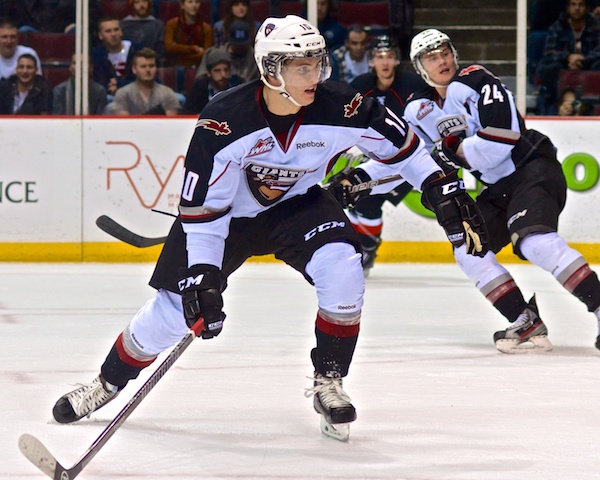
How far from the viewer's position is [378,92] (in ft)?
19.3

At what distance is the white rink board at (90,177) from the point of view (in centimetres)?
638

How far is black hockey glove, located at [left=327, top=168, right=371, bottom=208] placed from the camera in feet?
12.2

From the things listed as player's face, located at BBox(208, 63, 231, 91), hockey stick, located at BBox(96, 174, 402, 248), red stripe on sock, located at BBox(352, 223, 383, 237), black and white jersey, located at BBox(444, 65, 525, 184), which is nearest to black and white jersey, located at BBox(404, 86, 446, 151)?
black and white jersey, located at BBox(444, 65, 525, 184)

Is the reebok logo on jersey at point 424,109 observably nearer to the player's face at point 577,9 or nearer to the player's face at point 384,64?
the player's face at point 384,64

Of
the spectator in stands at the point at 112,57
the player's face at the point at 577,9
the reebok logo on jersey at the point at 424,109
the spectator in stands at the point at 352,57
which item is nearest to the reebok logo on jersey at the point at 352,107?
the reebok logo on jersey at the point at 424,109

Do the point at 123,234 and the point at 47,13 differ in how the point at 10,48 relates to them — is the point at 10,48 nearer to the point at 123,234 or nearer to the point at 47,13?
the point at 47,13

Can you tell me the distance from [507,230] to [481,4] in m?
2.98

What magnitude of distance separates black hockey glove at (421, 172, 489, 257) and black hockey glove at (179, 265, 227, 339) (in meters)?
0.57

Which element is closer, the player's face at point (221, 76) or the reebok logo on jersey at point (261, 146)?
the reebok logo on jersey at point (261, 146)

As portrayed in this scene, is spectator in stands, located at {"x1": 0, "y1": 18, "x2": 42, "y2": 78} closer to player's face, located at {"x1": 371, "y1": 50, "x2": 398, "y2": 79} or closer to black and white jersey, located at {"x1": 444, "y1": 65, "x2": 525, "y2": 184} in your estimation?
player's face, located at {"x1": 371, "y1": 50, "x2": 398, "y2": 79}

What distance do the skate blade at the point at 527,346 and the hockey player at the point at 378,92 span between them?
202 cm

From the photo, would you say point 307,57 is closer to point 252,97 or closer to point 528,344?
point 252,97

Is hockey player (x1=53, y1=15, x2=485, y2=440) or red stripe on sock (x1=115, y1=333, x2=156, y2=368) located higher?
hockey player (x1=53, y1=15, x2=485, y2=440)

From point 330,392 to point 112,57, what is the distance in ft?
13.8
